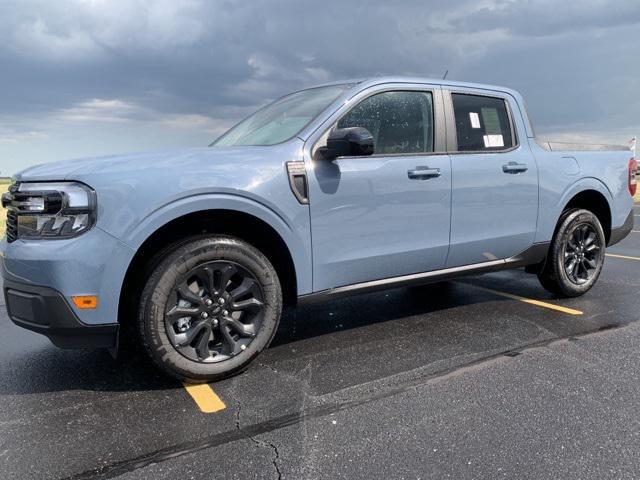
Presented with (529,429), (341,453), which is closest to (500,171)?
(529,429)

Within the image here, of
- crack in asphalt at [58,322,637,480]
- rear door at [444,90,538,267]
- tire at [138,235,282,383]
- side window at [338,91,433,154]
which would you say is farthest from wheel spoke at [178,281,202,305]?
rear door at [444,90,538,267]

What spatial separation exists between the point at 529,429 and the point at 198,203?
7.03 ft

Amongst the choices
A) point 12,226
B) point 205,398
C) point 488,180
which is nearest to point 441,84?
point 488,180

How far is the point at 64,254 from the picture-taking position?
277 cm

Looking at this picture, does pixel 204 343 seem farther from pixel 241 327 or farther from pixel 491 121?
pixel 491 121

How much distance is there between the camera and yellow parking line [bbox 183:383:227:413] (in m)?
2.92

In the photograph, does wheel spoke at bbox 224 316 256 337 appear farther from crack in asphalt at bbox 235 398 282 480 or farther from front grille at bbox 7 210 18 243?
front grille at bbox 7 210 18 243

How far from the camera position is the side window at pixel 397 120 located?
3.75 meters

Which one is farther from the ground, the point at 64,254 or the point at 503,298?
the point at 64,254

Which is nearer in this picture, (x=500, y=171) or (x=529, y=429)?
(x=529, y=429)

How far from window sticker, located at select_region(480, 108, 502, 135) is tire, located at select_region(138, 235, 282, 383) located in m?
2.38

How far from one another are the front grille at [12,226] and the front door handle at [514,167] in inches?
140

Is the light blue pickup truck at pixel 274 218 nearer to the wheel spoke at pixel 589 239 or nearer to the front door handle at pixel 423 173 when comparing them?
the front door handle at pixel 423 173

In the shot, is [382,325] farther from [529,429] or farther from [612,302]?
[612,302]
